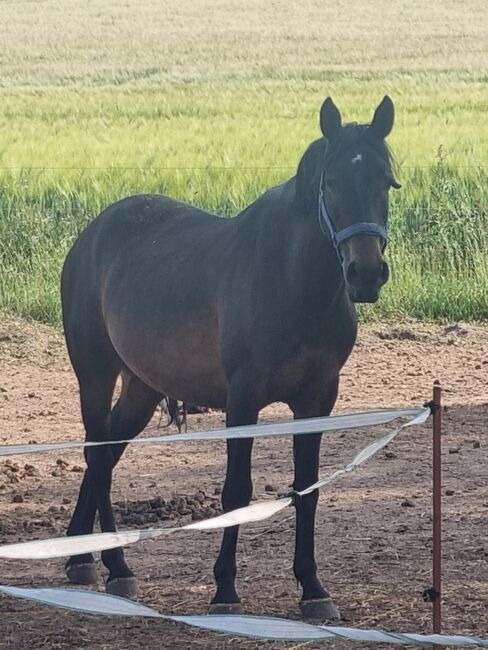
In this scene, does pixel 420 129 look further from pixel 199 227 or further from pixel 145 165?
pixel 199 227

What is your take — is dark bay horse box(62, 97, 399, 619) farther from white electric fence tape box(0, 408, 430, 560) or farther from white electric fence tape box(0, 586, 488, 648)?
white electric fence tape box(0, 586, 488, 648)

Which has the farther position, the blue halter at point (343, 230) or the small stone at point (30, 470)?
the small stone at point (30, 470)

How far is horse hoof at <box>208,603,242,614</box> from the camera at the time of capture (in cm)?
481

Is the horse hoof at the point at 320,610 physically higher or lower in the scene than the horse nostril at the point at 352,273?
lower

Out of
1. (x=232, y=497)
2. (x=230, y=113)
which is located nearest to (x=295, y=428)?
(x=232, y=497)

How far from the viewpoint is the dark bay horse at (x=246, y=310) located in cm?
455

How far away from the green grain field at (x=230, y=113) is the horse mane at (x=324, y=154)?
1.45 ft

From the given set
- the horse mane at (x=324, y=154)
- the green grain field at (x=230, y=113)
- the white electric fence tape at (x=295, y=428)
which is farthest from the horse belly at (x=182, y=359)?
the white electric fence tape at (x=295, y=428)

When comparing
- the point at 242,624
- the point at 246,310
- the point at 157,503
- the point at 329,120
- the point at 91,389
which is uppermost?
the point at 329,120

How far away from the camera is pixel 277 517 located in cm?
634

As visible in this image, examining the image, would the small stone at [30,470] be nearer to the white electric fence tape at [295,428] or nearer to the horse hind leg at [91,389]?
the horse hind leg at [91,389]

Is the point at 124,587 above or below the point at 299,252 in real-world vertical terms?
below

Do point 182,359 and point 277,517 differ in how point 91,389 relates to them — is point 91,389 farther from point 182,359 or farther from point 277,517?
point 277,517

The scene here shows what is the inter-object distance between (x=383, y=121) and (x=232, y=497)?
4.80 feet
